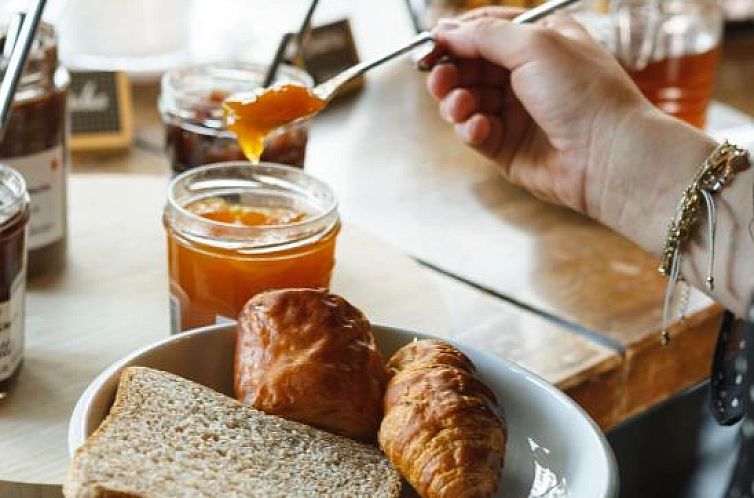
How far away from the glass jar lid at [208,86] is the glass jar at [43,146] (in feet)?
0.37

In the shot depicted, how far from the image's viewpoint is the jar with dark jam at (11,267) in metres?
0.99

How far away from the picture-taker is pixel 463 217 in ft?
4.98

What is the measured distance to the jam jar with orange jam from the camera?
1.03 metres

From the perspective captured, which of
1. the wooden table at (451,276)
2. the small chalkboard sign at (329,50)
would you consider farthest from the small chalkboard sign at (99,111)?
the small chalkboard sign at (329,50)

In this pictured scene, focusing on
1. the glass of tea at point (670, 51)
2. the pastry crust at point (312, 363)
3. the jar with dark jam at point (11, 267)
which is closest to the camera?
the pastry crust at point (312, 363)

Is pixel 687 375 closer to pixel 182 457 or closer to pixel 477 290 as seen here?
pixel 477 290

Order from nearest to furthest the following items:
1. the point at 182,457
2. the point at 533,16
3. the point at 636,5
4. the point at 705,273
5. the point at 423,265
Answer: the point at 182,457 → the point at 705,273 → the point at 533,16 → the point at 423,265 → the point at 636,5

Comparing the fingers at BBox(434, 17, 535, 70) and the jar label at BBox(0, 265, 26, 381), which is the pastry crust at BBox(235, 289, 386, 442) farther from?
Answer: the fingers at BBox(434, 17, 535, 70)

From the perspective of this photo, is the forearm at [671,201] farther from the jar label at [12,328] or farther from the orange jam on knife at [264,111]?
the jar label at [12,328]

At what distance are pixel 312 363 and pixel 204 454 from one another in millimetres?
104

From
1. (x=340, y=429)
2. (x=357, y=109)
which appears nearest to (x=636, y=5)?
(x=357, y=109)

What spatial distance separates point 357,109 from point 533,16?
1.91ft

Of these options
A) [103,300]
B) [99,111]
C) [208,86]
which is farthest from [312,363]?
[99,111]

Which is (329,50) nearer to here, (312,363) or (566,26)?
(566,26)
